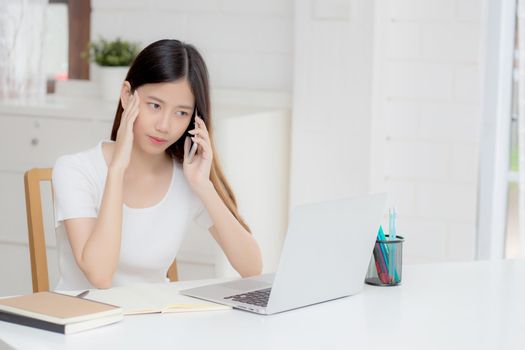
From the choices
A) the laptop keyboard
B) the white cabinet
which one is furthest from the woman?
the white cabinet

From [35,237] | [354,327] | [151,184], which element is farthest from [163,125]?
[354,327]

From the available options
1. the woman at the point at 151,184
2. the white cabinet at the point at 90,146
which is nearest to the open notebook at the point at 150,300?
the woman at the point at 151,184

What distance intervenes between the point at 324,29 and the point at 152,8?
0.70m

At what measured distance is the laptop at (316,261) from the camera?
1.68 meters

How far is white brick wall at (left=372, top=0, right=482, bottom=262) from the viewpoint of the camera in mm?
3211

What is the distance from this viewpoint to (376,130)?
3.20 metres

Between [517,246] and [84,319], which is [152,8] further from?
[84,319]

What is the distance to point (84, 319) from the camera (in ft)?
Answer: 5.10

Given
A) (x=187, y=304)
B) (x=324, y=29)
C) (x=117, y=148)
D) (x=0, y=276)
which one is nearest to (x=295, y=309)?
(x=187, y=304)

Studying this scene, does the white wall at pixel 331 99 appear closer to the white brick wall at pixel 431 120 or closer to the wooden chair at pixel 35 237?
the white brick wall at pixel 431 120

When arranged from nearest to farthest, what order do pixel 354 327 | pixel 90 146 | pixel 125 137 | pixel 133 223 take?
pixel 354 327 → pixel 125 137 → pixel 133 223 → pixel 90 146

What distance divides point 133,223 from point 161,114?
0.85ft

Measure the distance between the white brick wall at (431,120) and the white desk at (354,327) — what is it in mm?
1311

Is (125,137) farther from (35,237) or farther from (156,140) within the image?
(35,237)
